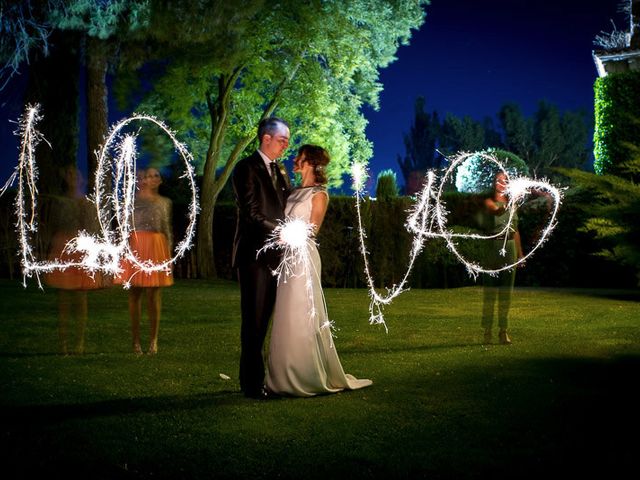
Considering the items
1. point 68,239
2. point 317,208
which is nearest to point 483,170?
point 68,239

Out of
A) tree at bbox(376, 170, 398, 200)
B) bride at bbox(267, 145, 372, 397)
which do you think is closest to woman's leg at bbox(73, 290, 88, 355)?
bride at bbox(267, 145, 372, 397)

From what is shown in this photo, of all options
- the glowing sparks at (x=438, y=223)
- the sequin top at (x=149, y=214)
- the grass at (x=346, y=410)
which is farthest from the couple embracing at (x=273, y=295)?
the sequin top at (x=149, y=214)

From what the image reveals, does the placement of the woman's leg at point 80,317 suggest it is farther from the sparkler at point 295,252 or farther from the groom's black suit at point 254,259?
the sparkler at point 295,252

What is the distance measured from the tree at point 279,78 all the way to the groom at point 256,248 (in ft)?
52.2

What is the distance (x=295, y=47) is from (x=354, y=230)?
24.7 ft

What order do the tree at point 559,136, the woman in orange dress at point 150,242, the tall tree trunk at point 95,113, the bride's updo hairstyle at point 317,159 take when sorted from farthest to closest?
the tree at point 559,136 < the tall tree trunk at point 95,113 < the woman in orange dress at point 150,242 < the bride's updo hairstyle at point 317,159

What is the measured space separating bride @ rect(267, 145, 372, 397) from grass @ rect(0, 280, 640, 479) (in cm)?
22

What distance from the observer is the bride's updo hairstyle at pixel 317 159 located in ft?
23.5

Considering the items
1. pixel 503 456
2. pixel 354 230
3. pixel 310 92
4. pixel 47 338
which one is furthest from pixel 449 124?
pixel 503 456

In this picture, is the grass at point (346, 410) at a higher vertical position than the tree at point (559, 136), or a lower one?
lower

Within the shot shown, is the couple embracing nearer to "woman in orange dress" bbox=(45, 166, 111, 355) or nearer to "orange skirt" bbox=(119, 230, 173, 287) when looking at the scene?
"orange skirt" bbox=(119, 230, 173, 287)

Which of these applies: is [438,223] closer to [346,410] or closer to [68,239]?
[68,239]

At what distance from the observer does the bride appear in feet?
22.7

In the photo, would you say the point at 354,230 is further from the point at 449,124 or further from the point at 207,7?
the point at 449,124
